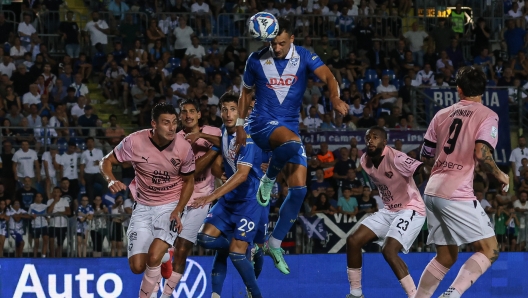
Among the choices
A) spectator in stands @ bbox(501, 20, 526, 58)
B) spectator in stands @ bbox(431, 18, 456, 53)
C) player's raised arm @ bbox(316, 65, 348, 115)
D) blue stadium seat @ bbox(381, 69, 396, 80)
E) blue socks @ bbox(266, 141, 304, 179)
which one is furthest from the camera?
spectator in stands @ bbox(501, 20, 526, 58)

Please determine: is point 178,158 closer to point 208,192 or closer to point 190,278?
point 208,192

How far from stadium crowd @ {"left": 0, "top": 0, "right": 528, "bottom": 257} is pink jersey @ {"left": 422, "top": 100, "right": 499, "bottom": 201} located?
23.5 ft

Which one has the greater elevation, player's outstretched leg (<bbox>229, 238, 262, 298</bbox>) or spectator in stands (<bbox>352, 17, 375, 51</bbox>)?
spectator in stands (<bbox>352, 17, 375, 51</bbox>)

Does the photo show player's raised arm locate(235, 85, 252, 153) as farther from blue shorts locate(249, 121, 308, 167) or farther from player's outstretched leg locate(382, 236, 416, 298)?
player's outstretched leg locate(382, 236, 416, 298)

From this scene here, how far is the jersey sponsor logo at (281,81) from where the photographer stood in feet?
37.3

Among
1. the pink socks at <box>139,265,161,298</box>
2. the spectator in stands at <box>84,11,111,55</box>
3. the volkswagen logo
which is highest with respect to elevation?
the spectator in stands at <box>84,11,111,55</box>

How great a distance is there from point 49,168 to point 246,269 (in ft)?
26.3

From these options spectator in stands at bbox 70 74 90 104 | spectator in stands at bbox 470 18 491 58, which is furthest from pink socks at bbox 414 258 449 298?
spectator in stands at bbox 470 18 491 58

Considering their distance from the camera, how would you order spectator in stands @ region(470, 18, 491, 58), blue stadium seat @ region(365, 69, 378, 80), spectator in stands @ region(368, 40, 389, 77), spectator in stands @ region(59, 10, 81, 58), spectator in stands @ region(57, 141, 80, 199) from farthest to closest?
spectator in stands @ region(470, 18, 491, 58), spectator in stands @ region(368, 40, 389, 77), blue stadium seat @ region(365, 69, 378, 80), spectator in stands @ region(59, 10, 81, 58), spectator in stands @ region(57, 141, 80, 199)

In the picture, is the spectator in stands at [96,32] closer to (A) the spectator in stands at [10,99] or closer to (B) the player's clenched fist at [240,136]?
(A) the spectator in stands at [10,99]

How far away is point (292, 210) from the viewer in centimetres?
1202

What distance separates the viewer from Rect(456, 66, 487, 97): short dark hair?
33.4 ft

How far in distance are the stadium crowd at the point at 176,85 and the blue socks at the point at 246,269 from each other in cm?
527

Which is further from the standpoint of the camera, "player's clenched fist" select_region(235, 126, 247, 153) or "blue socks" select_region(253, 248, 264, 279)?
"blue socks" select_region(253, 248, 264, 279)
